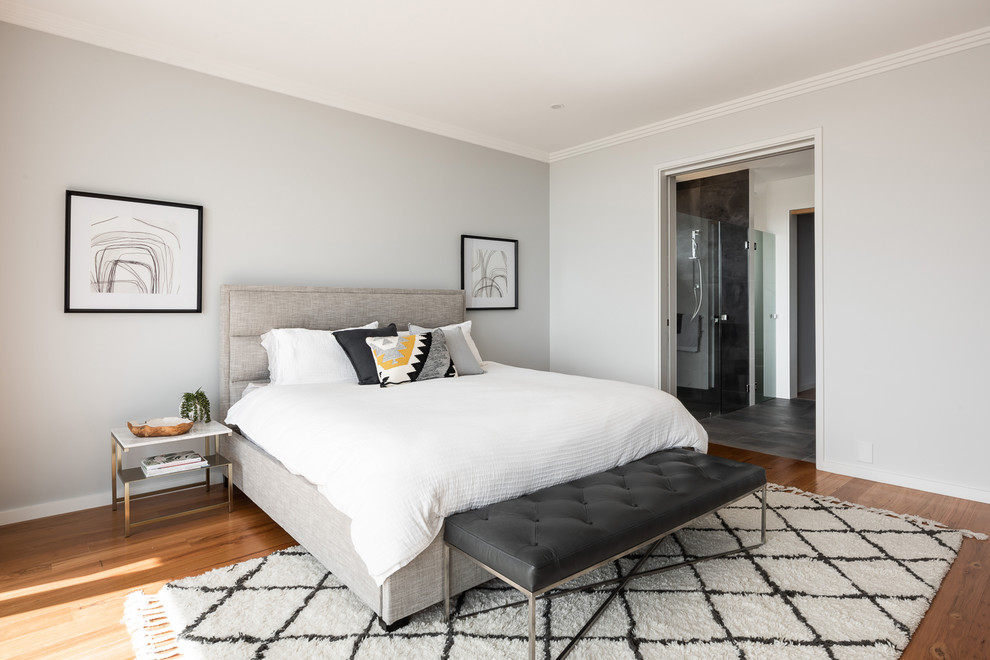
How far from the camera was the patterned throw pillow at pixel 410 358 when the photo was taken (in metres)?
3.29

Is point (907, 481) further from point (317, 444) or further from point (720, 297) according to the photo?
point (317, 444)

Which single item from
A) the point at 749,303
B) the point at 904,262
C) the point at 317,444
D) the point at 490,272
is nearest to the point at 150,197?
the point at 317,444

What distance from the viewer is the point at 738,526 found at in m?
2.74

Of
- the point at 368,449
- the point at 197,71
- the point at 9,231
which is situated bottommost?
the point at 368,449

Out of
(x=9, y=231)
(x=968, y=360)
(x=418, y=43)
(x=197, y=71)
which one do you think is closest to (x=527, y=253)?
(x=418, y=43)

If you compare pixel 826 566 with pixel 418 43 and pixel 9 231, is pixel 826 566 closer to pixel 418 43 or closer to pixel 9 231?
pixel 418 43

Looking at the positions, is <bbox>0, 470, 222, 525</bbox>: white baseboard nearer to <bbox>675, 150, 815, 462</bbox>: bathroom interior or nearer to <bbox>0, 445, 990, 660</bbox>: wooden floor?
<bbox>0, 445, 990, 660</bbox>: wooden floor

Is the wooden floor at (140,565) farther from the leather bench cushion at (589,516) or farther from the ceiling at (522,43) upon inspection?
the ceiling at (522,43)

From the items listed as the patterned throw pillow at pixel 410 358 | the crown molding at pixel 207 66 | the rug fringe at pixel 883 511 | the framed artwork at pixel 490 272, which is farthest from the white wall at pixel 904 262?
the patterned throw pillow at pixel 410 358

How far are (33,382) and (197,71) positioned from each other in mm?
1933

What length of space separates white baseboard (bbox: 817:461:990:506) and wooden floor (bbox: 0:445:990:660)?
0.07m

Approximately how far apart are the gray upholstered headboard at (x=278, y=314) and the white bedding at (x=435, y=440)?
0.35 m

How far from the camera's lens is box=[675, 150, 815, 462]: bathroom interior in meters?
4.98

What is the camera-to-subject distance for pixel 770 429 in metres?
4.90
